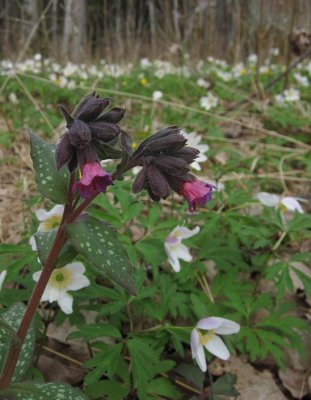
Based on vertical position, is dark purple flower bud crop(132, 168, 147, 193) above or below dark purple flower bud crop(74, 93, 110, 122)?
below

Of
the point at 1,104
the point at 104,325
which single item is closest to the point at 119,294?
the point at 104,325

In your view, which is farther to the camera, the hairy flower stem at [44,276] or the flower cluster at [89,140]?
the hairy flower stem at [44,276]

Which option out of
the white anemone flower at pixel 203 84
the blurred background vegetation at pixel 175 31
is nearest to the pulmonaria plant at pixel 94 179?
the blurred background vegetation at pixel 175 31

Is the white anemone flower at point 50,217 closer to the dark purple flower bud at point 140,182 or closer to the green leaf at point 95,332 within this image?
the green leaf at point 95,332

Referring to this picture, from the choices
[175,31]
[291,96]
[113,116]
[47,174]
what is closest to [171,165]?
[113,116]

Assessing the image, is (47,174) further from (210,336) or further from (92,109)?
(210,336)

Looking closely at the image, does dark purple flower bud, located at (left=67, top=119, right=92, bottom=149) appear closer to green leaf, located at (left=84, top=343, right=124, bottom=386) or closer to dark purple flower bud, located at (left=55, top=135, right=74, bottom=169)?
dark purple flower bud, located at (left=55, top=135, right=74, bottom=169)

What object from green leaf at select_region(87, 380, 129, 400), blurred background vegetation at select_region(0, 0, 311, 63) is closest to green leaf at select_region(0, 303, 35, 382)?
green leaf at select_region(87, 380, 129, 400)
